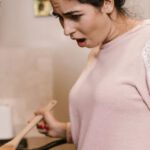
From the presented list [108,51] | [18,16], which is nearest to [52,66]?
[18,16]

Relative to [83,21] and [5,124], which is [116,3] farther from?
[5,124]

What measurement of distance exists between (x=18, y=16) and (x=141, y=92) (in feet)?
2.84

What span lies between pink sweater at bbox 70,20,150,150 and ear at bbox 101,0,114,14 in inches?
2.7

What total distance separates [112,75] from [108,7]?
0.52 ft

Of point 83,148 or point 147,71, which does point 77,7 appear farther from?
point 83,148

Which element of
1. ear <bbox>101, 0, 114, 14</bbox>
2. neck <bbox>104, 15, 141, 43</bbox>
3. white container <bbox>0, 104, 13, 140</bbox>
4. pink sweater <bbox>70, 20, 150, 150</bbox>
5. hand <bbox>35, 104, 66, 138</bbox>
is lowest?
white container <bbox>0, 104, 13, 140</bbox>

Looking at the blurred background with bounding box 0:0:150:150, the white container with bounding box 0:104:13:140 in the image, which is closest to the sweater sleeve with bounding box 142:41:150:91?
the blurred background with bounding box 0:0:150:150

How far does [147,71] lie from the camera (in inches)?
28.9

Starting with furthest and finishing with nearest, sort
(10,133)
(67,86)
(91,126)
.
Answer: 1. (67,86)
2. (10,133)
3. (91,126)

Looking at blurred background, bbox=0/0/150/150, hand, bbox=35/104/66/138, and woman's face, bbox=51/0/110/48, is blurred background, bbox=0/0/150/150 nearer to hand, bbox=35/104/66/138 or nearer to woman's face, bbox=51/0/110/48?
hand, bbox=35/104/66/138

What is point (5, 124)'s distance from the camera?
4.74 ft

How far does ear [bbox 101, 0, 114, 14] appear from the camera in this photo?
788 mm

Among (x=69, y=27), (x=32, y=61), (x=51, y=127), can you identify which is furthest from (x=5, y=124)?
(x=69, y=27)

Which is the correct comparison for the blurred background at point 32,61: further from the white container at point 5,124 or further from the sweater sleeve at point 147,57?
the sweater sleeve at point 147,57
